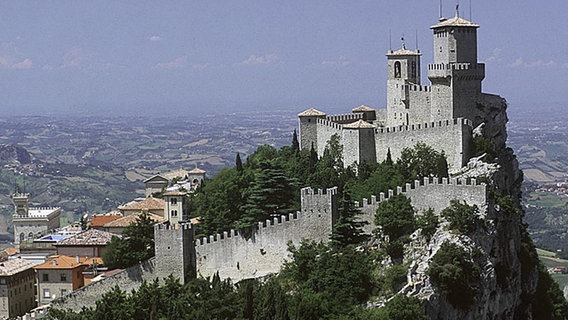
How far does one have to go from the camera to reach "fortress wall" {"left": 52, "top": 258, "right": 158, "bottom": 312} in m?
47.7

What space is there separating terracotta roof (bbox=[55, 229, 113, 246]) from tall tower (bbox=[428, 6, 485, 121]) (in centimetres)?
1869

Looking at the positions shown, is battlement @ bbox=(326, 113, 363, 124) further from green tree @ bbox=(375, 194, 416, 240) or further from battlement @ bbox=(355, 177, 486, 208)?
green tree @ bbox=(375, 194, 416, 240)

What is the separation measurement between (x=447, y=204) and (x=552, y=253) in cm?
10499

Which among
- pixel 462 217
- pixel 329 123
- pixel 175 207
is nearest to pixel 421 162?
pixel 462 217

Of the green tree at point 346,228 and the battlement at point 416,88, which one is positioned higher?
the battlement at point 416,88

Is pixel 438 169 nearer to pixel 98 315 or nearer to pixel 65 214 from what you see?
pixel 98 315

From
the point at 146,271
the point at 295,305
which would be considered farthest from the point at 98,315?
the point at 295,305

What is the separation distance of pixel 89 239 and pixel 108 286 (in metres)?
5.59

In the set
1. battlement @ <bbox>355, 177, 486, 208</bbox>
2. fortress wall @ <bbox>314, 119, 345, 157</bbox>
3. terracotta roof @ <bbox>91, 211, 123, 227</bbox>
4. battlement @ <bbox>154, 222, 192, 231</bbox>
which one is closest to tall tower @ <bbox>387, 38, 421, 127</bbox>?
fortress wall @ <bbox>314, 119, 345, 157</bbox>

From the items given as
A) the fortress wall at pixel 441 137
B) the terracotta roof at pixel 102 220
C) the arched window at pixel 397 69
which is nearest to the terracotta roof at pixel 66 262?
the terracotta roof at pixel 102 220

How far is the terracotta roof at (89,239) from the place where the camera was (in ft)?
172

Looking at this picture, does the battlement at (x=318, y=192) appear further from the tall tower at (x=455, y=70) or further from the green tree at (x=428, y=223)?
the tall tower at (x=455, y=70)

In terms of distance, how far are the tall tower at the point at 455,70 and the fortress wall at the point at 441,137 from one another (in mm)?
1850

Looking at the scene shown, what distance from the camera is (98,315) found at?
43.1m
